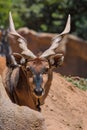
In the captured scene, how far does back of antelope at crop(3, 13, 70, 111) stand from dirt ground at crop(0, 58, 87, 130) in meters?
0.42

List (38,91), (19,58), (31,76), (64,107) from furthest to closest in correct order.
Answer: (64,107)
(19,58)
(31,76)
(38,91)

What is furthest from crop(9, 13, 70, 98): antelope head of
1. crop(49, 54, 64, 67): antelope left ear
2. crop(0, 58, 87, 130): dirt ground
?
crop(0, 58, 87, 130): dirt ground

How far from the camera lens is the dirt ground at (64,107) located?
24.8 feet

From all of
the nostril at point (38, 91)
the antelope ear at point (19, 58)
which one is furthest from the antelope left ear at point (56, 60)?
the nostril at point (38, 91)

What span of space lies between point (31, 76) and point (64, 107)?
1375mm

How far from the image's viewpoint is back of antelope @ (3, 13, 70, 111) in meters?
6.90

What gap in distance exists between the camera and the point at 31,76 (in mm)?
6965

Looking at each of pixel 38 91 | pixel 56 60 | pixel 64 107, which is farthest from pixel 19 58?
pixel 64 107

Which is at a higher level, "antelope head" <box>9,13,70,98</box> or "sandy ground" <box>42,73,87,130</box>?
"antelope head" <box>9,13,70,98</box>

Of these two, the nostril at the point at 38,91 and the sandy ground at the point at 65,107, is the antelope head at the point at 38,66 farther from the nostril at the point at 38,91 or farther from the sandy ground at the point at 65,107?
the sandy ground at the point at 65,107

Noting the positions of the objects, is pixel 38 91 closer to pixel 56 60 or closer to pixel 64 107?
pixel 56 60

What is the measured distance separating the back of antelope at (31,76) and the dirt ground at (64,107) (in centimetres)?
42

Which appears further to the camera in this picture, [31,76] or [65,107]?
[65,107]

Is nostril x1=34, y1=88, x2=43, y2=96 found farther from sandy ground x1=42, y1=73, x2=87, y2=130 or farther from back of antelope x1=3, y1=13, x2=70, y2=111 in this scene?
sandy ground x1=42, y1=73, x2=87, y2=130
